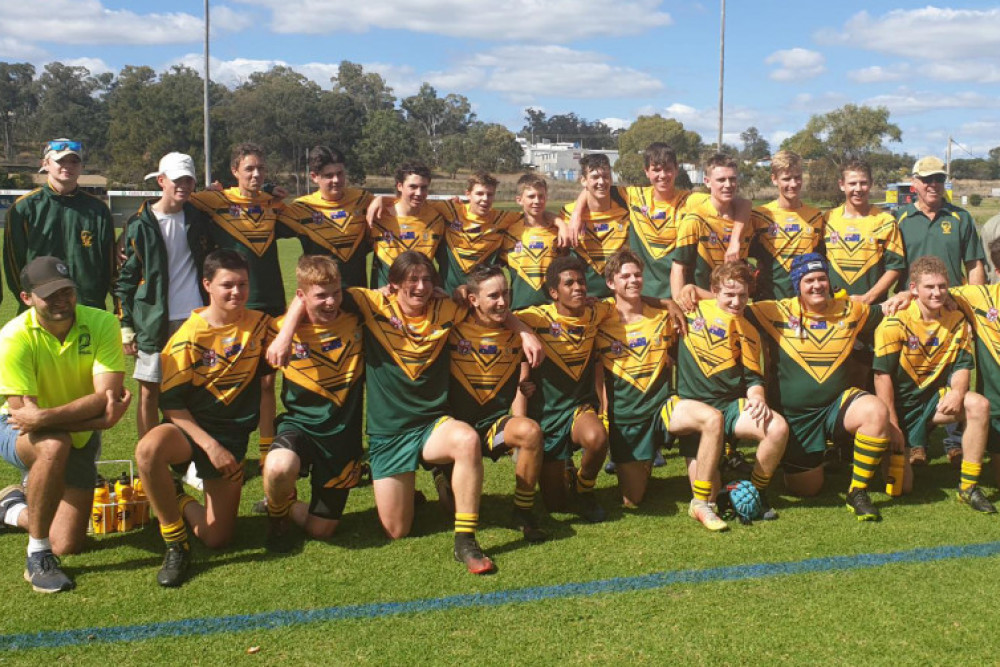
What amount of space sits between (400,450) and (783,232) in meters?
2.93

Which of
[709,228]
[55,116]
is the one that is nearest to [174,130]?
[55,116]

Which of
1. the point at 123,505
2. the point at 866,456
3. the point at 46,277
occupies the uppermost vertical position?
the point at 46,277

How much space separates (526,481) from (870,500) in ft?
6.29

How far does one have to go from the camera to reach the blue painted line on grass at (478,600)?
355cm

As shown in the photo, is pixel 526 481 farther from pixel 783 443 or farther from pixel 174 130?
pixel 174 130

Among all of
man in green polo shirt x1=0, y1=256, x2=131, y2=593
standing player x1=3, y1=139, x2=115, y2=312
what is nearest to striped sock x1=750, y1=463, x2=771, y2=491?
man in green polo shirt x1=0, y1=256, x2=131, y2=593

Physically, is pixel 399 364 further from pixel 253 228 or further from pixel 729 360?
pixel 729 360

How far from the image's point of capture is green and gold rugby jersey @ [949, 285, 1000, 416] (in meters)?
5.19

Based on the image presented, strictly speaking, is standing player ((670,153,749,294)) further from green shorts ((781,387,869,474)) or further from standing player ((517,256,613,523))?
green shorts ((781,387,869,474))

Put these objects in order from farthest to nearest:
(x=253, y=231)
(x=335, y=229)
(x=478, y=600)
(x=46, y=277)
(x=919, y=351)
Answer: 1. (x=335, y=229)
2. (x=253, y=231)
3. (x=919, y=351)
4. (x=46, y=277)
5. (x=478, y=600)

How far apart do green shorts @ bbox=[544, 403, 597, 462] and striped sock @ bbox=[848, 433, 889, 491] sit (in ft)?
4.87

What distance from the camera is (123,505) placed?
15.4ft

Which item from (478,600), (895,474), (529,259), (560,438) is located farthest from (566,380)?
(895,474)

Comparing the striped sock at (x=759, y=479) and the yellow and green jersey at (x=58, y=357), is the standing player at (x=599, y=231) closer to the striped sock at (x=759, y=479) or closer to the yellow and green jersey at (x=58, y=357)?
the striped sock at (x=759, y=479)
